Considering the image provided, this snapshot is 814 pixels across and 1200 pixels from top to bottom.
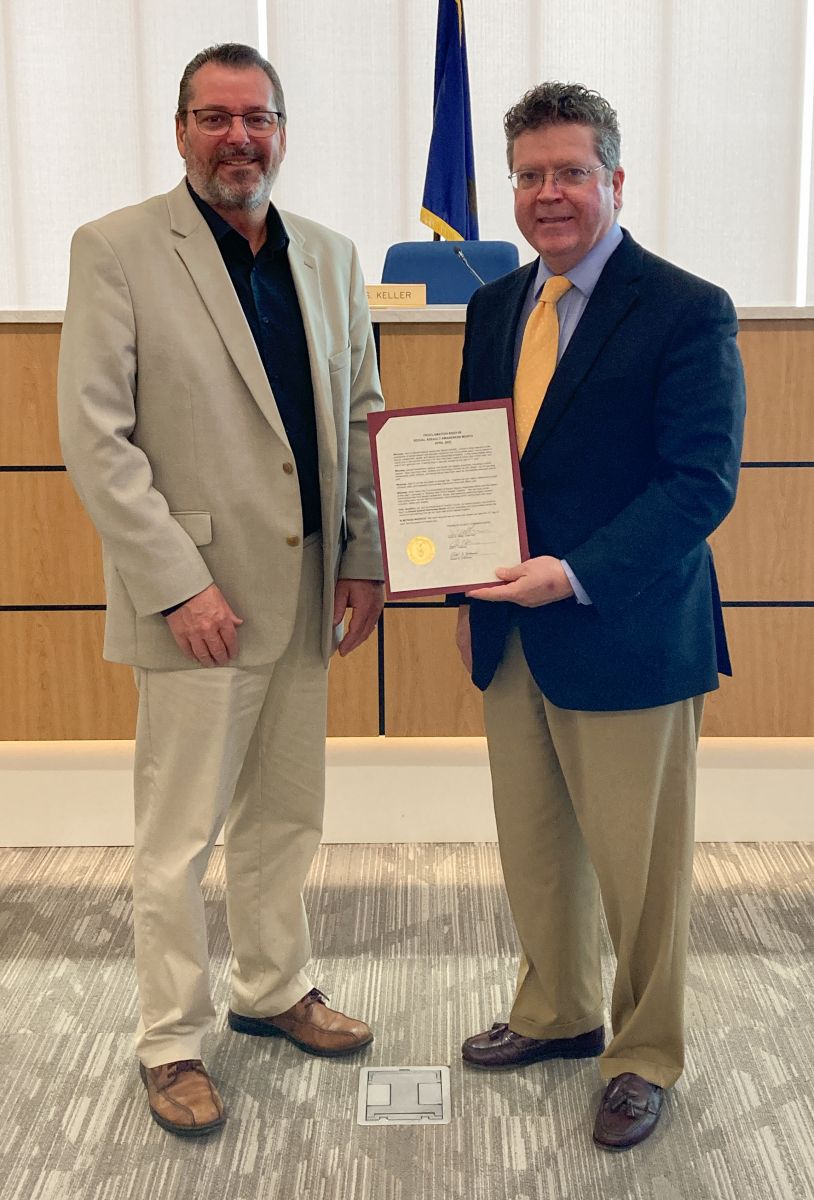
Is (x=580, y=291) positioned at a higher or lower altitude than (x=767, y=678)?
higher

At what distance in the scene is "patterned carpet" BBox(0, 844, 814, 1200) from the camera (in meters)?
1.78

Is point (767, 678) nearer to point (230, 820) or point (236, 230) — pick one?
point (230, 820)

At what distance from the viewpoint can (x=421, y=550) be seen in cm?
178

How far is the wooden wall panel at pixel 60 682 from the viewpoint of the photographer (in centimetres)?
Answer: 296

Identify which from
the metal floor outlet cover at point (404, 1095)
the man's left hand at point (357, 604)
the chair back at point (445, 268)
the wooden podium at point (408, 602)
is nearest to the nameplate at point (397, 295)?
the wooden podium at point (408, 602)

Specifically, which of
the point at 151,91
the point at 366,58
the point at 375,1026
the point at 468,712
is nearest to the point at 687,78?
the point at 366,58

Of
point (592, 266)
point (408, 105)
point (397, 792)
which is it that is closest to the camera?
point (592, 266)

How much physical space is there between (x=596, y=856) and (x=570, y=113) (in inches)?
45.7

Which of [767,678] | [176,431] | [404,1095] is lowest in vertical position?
[404,1095]

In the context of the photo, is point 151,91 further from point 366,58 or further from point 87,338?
point 87,338

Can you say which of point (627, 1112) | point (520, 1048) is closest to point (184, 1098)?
point (520, 1048)

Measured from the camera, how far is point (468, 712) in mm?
3021

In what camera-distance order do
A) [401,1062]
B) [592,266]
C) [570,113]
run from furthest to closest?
[401,1062], [592,266], [570,113]

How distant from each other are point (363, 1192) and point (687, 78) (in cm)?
431
